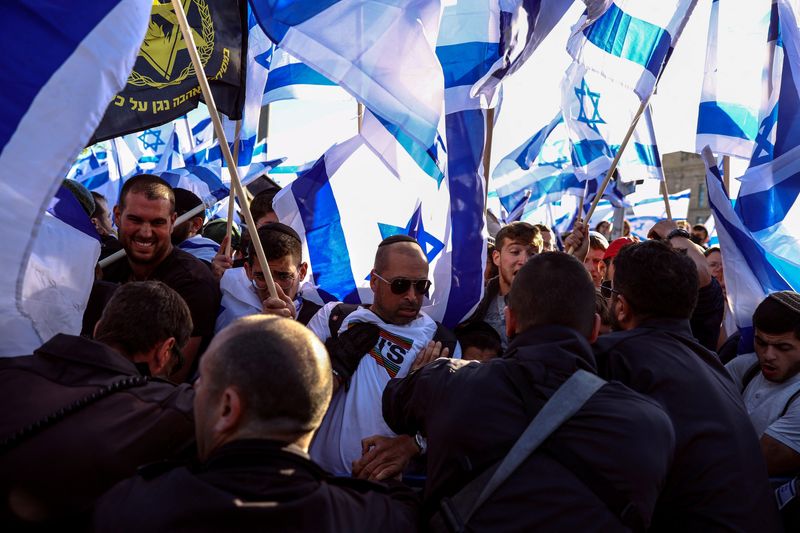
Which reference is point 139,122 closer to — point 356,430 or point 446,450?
point 356,430

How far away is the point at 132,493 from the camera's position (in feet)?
5.96

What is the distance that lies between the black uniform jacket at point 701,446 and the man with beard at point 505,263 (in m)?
1.91

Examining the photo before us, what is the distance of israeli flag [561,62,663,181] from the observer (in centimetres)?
737

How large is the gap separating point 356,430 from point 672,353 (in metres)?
1.31

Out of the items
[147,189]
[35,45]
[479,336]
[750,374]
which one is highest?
[35,45]

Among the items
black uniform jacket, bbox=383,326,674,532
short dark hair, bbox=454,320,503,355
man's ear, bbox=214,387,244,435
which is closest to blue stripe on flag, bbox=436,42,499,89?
short dark hair, bbox=454,320,503,355

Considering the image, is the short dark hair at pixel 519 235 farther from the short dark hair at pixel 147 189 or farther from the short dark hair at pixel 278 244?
the short dark hair at pixel 147 189

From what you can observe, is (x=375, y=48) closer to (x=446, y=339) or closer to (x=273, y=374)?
(x=446, y=339)

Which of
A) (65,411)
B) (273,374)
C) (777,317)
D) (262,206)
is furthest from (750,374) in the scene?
(262,206)

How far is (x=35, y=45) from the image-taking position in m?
2.48

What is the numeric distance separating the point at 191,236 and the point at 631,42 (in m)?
3.49

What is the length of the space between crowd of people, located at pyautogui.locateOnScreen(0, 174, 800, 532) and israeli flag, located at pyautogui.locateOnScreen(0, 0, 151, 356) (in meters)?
0.25

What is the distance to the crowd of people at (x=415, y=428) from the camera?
1.86 meters

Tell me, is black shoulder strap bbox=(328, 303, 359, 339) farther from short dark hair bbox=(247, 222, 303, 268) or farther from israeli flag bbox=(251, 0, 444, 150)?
israeli flag bbox=(251, 0, 444, 150)
